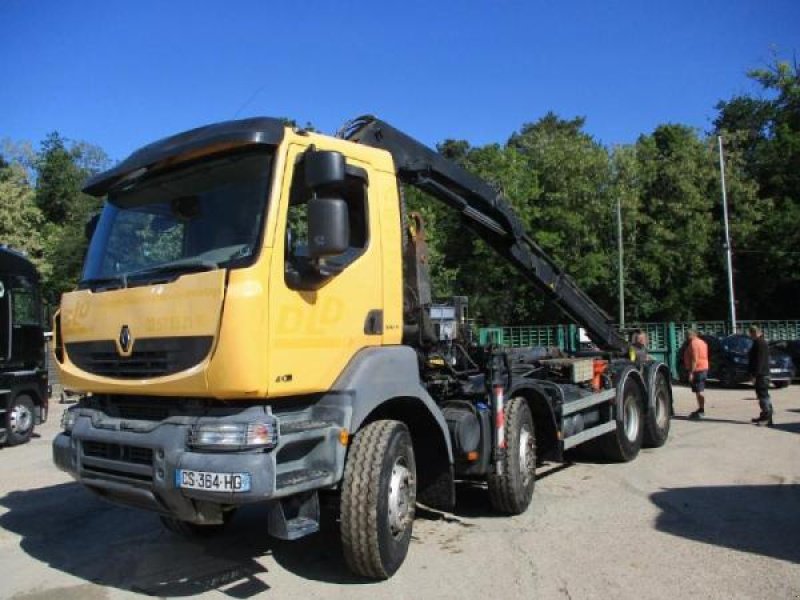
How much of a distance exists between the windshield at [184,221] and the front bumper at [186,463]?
1.03 meters

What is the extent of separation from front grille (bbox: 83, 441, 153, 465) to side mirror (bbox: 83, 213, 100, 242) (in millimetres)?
1650

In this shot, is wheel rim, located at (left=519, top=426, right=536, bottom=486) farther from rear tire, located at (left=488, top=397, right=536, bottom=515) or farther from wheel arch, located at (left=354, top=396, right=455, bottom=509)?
wheel arch, located at (left=354, top=396, right=455, bottom=509)

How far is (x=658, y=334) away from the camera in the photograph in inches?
1044

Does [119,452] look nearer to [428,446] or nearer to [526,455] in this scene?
[428,446]

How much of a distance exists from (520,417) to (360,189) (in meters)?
2.86

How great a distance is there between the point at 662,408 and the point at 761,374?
3296mm

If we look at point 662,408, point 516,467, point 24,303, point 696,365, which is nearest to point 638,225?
point 696,365

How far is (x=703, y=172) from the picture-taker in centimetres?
4147

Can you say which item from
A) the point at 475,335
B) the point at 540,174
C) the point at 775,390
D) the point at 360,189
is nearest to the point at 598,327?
the point at 475,335

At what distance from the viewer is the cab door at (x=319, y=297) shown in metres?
4.70

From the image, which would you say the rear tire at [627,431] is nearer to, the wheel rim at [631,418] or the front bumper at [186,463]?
the wheel rim at [631,418]

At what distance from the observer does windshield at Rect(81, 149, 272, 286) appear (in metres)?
4.84

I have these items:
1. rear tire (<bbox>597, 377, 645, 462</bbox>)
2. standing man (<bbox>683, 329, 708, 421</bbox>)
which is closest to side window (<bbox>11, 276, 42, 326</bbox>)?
rear tire (<bbox>597, 377, 645, 462</bbox>)

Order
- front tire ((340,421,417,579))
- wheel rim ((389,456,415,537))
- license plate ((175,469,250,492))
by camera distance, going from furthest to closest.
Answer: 1. wheel rim ((389,456,415,537))
2. front tire ((340,421,417,579))
3. license plate ((175,469,250,492))
